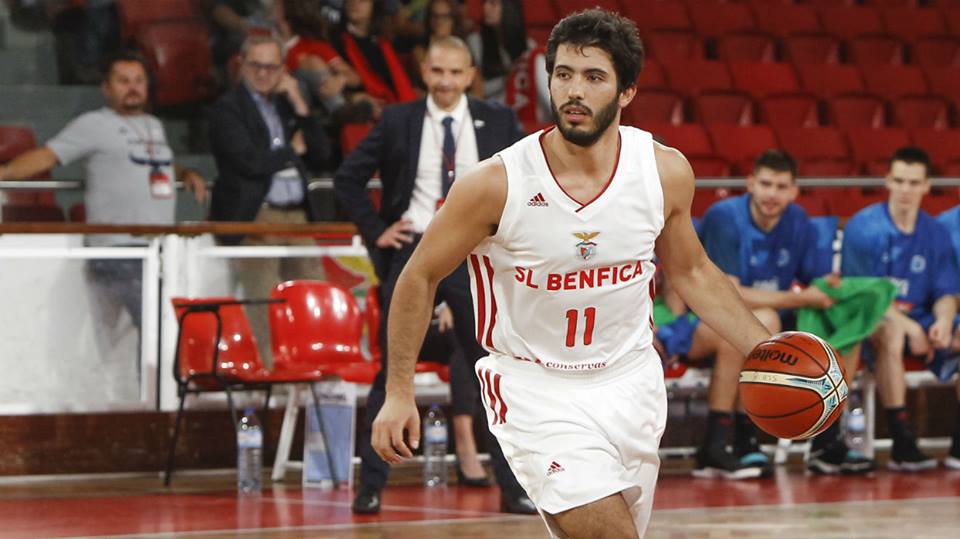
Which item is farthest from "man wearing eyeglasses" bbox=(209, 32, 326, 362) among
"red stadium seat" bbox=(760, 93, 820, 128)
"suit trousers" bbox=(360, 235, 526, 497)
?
"red stadium seat" bbox=(760, 93, 820, 128)

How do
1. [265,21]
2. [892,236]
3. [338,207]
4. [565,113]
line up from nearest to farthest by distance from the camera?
[565,113], [892,236], [338,207], [265,21]

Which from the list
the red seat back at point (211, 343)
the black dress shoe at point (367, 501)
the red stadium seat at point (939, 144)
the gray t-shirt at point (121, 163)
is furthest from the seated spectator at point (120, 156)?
the red stadium seat at point (939, 144)

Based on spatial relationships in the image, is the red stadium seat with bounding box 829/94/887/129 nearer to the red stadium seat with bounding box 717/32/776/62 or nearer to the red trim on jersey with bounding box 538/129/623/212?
the red stadium seat with bounding box 717/32/776/62

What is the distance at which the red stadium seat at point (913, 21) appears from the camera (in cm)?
1259

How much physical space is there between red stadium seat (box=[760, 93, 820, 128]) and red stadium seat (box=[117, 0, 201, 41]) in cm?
406

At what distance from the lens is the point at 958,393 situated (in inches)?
313

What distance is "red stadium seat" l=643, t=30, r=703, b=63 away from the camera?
1132 centimetres

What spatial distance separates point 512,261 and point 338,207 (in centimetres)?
484

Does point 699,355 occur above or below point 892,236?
below

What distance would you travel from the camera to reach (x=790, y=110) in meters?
11.3

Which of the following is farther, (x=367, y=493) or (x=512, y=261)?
(x=367, y=493)

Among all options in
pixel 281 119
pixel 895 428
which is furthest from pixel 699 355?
pixel 281 119

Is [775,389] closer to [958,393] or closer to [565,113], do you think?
[565,113]

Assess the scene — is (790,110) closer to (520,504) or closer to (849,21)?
(849,21)
